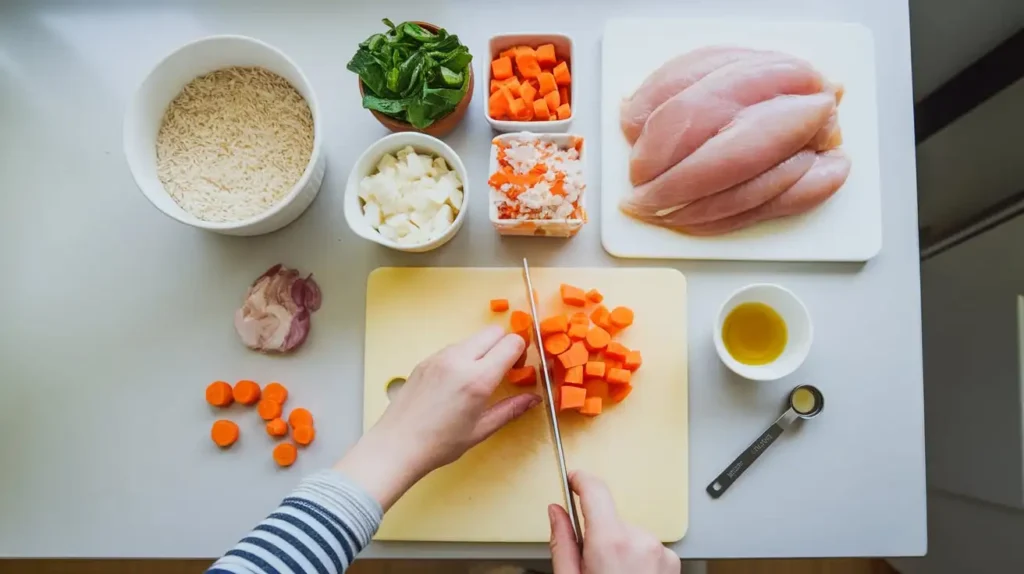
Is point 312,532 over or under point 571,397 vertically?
under

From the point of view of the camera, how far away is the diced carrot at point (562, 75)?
102 cm

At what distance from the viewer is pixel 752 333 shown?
1.01 meters

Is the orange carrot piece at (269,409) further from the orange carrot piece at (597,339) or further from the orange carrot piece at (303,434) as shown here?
the orange carrot piece at (597,339)

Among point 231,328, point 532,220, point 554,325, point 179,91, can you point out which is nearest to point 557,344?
point 554,325

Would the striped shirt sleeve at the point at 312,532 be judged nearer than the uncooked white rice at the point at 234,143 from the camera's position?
Yes

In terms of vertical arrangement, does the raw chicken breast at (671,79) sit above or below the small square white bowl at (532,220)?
above

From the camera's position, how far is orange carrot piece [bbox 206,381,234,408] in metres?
1.02

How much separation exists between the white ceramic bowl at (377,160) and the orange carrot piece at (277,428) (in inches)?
11.8

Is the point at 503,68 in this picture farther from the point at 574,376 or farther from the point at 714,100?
the point at 574,376

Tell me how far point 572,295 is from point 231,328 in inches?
19.9

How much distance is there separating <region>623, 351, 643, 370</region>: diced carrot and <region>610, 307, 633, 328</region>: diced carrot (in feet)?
0.14

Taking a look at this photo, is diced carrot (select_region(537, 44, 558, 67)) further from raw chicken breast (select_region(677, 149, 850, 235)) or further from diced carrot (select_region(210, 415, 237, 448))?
diced carrot (select_region(210, 415, 237, 448))

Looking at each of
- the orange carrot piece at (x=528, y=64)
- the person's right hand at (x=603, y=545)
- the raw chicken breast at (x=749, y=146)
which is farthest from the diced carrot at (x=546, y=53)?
the person's right hand at (x=603, y=545)

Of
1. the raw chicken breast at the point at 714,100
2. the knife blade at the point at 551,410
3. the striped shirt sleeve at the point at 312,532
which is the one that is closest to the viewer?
the striped shirt sleeve at the point at 312,532
